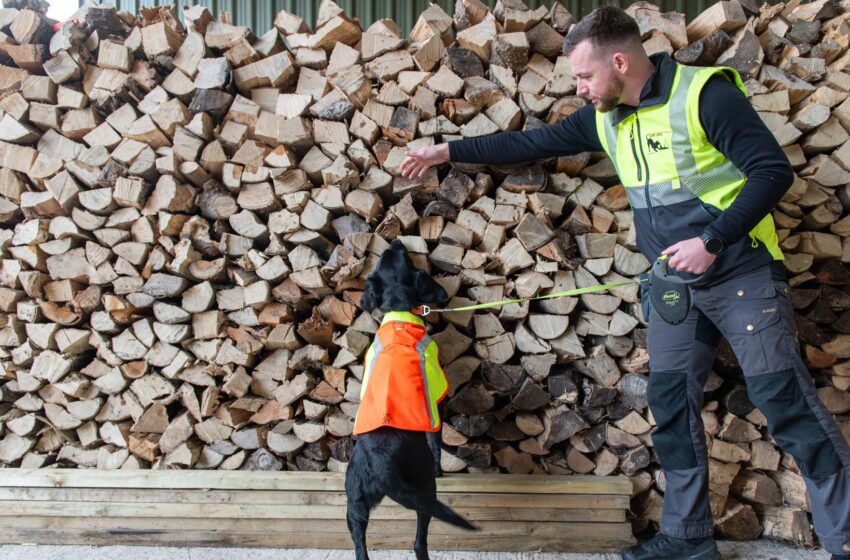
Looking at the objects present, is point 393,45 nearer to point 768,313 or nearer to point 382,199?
point 382,199

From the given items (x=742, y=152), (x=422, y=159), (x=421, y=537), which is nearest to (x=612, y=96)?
(x=742, y=152)

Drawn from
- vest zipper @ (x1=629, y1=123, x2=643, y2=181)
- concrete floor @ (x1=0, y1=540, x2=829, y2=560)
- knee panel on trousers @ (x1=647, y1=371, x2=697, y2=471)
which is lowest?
concrete floor @ (x1=0, y1=540, x2=829, y2=560)

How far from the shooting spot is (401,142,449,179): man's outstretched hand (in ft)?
7.81

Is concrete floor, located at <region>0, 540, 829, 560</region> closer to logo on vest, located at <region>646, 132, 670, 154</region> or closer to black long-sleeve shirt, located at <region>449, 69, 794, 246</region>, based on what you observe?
black long-sleeve shirt, located at <region>449, 69, 794, 246</region>

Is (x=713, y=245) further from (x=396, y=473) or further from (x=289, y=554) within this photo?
(x=289, y=554)

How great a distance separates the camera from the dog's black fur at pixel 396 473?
1.94 m

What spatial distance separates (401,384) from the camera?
203cm

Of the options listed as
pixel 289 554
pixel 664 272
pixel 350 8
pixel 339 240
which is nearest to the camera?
pixel 664 272

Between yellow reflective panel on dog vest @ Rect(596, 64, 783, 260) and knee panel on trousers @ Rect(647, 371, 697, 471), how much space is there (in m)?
0.57

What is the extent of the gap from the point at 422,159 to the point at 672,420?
1.44 meters

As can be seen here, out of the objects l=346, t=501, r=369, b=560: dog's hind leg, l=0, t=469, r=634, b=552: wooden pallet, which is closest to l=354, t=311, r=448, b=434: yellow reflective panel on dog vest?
l=346, t=501, r=369, b=560: dog's hind leg

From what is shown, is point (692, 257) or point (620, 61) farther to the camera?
point (620, 61)

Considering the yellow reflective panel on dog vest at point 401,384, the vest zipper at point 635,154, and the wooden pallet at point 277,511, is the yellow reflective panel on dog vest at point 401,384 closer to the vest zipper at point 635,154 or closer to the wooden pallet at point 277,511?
the wooden pallet at point 277,511

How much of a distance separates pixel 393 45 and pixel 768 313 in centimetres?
190
